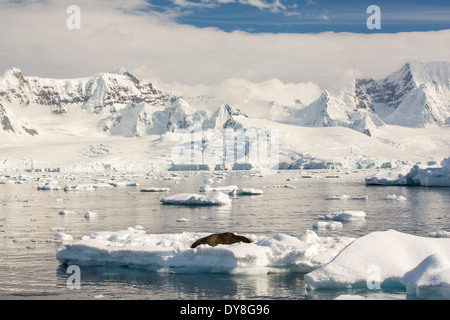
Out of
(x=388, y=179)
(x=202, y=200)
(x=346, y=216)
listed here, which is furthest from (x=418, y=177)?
(x=346, y=216)

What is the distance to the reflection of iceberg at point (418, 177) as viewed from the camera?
174ft

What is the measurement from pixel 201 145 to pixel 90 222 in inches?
3890

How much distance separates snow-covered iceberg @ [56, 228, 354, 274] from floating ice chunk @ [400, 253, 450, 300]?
3301mm

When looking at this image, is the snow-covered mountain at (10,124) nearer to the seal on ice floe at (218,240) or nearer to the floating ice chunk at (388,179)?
the floating ice chunk at (388,179)

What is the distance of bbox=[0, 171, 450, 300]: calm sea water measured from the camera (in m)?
12.8

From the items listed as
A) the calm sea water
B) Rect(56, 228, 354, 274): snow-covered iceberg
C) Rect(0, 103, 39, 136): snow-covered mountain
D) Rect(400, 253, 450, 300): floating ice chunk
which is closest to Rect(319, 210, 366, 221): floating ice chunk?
the calm sea water

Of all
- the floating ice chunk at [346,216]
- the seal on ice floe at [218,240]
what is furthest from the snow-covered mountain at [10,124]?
the seal on ice floe at [218,240]

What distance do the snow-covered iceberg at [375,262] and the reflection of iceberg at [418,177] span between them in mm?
41665

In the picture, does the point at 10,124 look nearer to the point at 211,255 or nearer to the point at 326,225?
the point at 326,225

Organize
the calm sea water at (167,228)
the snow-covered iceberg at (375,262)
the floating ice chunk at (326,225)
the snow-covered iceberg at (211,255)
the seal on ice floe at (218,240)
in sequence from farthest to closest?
1. the floating ice chunk at (326,225)
2. the seal on ice floe at (218,240)
3. the snow-covered iceberg at (211,255)
4. the calm sea water at (167,228)
5. the snow-covered iceberg at (375,262)

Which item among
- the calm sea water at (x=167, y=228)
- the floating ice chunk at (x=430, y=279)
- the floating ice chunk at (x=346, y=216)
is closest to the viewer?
the floating ice chunk at (x=430, y=279)

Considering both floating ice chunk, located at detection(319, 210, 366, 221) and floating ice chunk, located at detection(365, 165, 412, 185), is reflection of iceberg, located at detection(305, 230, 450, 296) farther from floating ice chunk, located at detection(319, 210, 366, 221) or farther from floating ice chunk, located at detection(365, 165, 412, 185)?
floating ice chunk, located at detection(365, 165, 412, 185)

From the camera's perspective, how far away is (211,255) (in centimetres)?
1470

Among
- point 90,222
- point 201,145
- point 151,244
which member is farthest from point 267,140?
point 151,244
